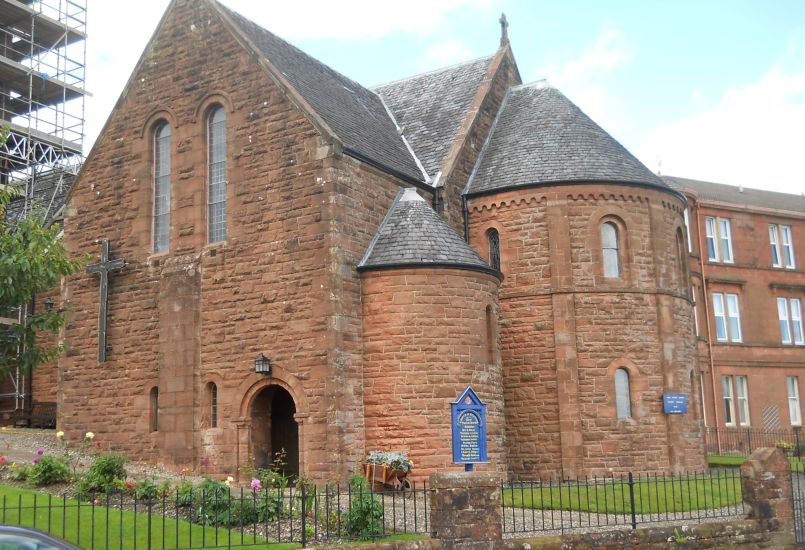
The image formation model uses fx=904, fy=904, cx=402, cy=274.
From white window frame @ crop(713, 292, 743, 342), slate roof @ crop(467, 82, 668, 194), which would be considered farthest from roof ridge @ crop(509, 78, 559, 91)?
white window frame @ crop(713, 292, 743, 342)

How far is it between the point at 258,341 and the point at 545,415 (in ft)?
24.6

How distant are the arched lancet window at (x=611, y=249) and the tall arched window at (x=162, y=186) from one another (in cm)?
1137

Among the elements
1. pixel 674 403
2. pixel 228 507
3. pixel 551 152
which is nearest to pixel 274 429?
pixel 228 507

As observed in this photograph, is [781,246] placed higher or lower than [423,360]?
higher

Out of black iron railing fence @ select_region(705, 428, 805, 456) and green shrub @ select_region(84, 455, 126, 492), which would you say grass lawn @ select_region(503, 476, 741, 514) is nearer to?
green shrub @ select_region(84, 455, 126, 492)

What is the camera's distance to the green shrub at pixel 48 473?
17.2 meters

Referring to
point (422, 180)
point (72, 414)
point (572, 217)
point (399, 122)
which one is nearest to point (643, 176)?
point (572, 217)

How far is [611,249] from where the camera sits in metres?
23.8

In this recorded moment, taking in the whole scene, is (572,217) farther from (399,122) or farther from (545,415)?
(399,122)

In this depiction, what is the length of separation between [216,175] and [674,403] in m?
13.0

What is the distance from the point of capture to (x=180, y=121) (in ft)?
76.9

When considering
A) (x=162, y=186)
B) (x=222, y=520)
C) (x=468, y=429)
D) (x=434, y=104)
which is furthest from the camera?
(x=434, y=104)

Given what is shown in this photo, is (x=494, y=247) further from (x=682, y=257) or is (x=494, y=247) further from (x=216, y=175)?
(x=216, y=175)

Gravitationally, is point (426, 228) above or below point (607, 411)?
above
